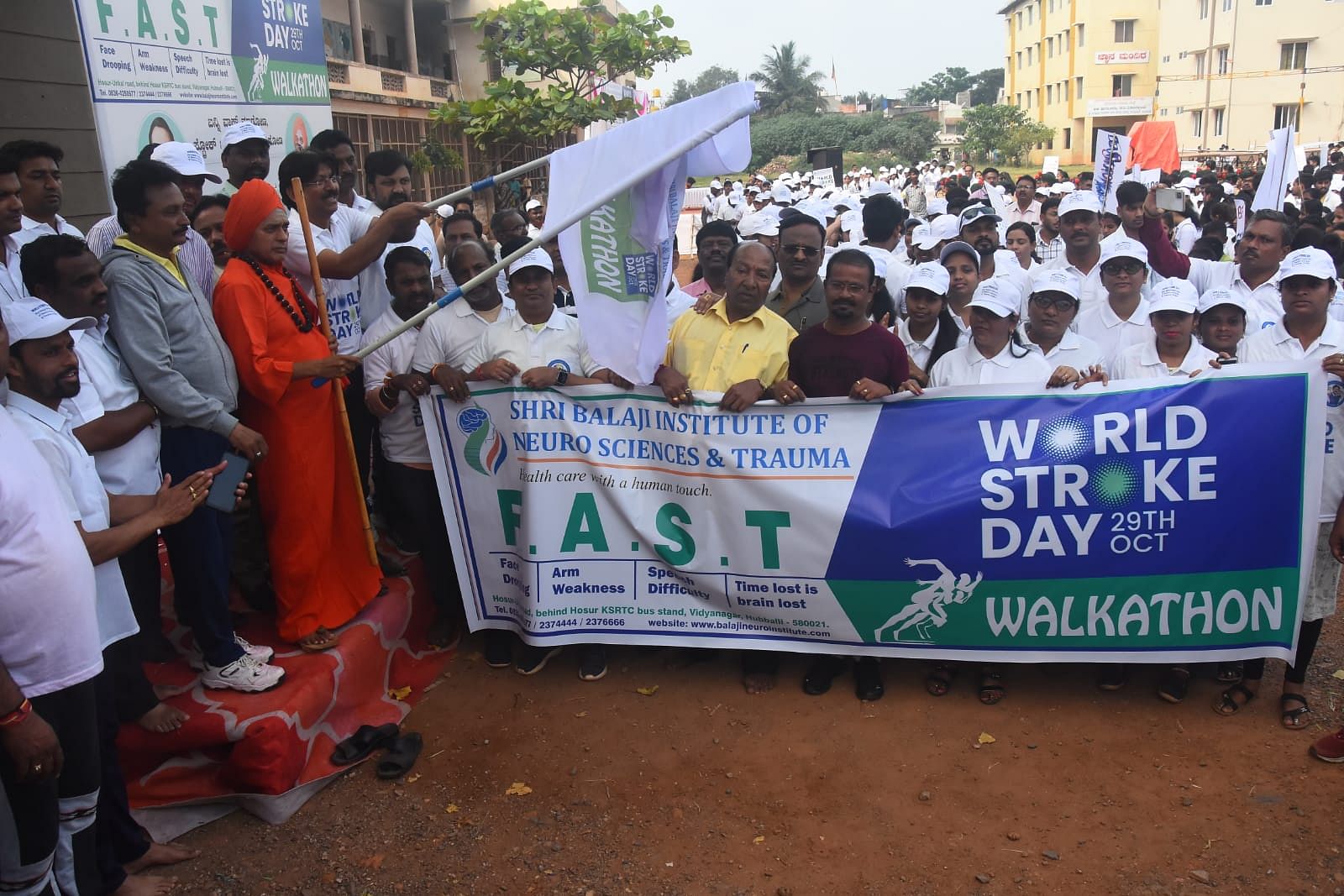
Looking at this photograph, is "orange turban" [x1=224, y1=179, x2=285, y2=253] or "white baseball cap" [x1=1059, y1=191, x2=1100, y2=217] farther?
"white baseball cap" [x1=1059, y1=191, x2=1100, y2=217]

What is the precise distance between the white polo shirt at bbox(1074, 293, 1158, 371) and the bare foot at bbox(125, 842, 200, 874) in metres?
4.55

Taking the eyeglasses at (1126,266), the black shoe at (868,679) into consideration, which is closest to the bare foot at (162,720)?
the black shoe at (868,679)

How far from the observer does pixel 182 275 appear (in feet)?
12.7

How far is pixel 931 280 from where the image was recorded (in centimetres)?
500

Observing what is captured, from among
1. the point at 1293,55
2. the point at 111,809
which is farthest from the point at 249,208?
the point at 1293,55

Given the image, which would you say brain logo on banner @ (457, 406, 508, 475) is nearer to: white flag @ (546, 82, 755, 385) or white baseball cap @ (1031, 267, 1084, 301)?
white flag @ (546, 82, 755, 385)

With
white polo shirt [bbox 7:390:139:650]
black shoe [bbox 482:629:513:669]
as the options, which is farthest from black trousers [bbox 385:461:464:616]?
white polo shirt [bbox 7:390:139:650]

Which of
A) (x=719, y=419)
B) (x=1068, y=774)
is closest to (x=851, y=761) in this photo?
(x=1068, y=774)

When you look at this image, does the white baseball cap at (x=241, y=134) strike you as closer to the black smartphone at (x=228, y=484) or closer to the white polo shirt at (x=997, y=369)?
the black smartphone at (x=228, y=484)

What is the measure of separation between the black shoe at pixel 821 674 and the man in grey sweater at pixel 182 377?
2.24 meters

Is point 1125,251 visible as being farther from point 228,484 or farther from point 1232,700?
point 228,484

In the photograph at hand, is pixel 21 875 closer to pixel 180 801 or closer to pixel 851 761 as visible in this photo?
pixel 180 801

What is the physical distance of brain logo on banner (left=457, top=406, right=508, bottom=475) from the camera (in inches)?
184

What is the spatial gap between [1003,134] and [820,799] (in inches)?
2273
